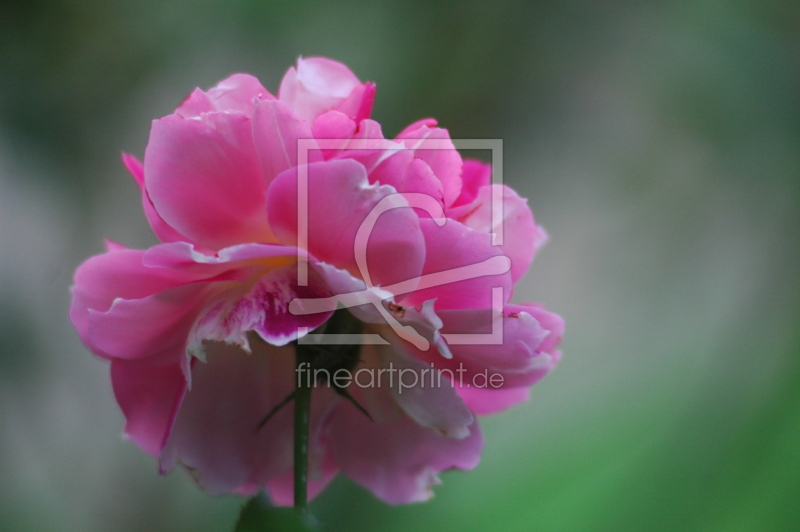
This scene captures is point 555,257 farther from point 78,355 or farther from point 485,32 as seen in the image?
point 78,355

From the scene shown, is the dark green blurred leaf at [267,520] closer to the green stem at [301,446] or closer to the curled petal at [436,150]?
the green stem at [301,446]

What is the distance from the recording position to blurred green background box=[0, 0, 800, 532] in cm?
59

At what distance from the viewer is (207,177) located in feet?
0.75

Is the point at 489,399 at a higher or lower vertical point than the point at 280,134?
lower

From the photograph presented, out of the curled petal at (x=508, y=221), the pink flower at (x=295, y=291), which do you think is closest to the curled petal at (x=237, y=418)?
the pink flower at (x=295, y=291)

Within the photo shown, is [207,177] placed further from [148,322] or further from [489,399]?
[489,399]

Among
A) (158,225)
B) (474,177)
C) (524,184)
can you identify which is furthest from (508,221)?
(524,184)

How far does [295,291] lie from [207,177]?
0.06m

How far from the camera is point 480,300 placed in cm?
22

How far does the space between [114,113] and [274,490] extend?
58 cm

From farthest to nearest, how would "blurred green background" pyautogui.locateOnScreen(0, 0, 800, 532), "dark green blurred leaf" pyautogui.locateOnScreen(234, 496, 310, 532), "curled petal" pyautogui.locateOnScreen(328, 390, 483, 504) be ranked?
"blurred green background" pyautogui.locateOnScreen(0, 0, 800, 532), "curled petal" pyautogui.locateOnScreen(328, 390, 483, 504), "dark green blurred leaf" pyautogui.locateOnScreen(234, 496, 310, 532)

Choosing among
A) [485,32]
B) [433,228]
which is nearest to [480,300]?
[433,228]

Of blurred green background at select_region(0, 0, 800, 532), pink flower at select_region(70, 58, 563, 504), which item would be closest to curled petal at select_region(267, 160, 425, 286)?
pink flower at select_region(70, 58, 563, 504)

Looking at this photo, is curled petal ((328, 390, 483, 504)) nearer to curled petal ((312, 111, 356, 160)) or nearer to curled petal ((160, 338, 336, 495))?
curled petal ((160, 338, 336, 495))
